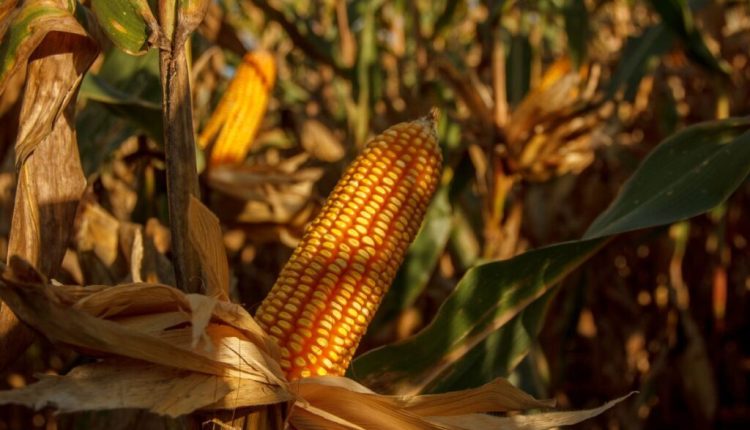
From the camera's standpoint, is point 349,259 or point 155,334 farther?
Answer: point 349,259

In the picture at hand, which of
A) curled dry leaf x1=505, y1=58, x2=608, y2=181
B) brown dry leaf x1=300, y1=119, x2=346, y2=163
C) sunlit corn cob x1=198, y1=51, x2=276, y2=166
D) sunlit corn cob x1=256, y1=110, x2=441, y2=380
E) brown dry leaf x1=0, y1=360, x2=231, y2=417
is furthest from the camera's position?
brown dry leaf x1=300, y1=119, x2=346, y2=163

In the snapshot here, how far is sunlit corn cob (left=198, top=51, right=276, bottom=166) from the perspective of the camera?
103 inches

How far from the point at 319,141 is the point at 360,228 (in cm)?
221

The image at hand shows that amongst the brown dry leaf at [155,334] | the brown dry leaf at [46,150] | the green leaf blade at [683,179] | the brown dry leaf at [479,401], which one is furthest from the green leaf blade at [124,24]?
the green leaf blade at [683,179]

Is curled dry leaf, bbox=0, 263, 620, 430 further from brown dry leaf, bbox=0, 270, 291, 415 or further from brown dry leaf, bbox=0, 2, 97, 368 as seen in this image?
brown dry leaf, bbox=0, 2, 97, 368

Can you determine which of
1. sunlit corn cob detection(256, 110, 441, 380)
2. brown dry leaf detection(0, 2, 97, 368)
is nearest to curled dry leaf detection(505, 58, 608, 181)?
sunlit corn cob detection(256, 110, 441, 380)

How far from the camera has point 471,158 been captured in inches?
131

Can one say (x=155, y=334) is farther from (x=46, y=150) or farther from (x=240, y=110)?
(x=240, y=110)

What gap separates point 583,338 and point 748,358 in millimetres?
744

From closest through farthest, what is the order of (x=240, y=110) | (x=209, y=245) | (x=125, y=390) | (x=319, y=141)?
(x=125, y=390) < (x=209, y=245) < (x=240, y=110) < (x=319, y=141)

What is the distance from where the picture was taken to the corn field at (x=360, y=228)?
4.07 ft

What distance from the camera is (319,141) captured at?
3.65 m

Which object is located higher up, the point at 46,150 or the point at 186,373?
the point at 46,150

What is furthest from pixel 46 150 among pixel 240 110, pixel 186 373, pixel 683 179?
pixel 683 179
